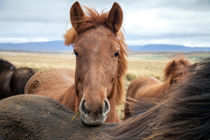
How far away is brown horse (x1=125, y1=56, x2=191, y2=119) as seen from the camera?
1.40 meters

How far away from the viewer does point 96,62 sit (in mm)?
2326

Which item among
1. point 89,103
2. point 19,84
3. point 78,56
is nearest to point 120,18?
point 78,56

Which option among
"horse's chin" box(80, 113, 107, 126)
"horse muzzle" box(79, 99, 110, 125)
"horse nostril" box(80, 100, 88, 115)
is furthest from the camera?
"horse nostril" box(80, 100, 88, 115)

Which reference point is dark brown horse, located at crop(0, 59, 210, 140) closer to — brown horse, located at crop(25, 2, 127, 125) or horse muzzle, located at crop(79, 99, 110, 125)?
horse muzzle, located at crop(79, 99, 110, 125)

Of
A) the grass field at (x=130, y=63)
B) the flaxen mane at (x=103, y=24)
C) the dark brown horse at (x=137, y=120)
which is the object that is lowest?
the grass field at (x=130, y=63)

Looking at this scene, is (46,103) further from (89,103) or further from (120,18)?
(120,18)

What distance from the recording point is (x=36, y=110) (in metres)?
1.59

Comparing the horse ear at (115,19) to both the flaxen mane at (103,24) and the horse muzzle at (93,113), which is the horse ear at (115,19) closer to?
the flaxen mane at (103,24)

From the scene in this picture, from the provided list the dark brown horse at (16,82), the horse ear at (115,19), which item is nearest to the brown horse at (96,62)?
the horse ear at (115,19)

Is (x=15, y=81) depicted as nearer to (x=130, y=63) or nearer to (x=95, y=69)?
(x=95, y=69)

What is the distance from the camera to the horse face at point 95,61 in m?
1.94

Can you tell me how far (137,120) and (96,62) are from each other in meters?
1.20

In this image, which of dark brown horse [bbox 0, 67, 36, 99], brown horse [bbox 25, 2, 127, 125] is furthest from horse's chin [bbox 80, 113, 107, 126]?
dark brown horse [bbox 0, 67, 36, 99]

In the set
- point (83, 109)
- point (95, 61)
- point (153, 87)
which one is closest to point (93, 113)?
point (83, 109)
